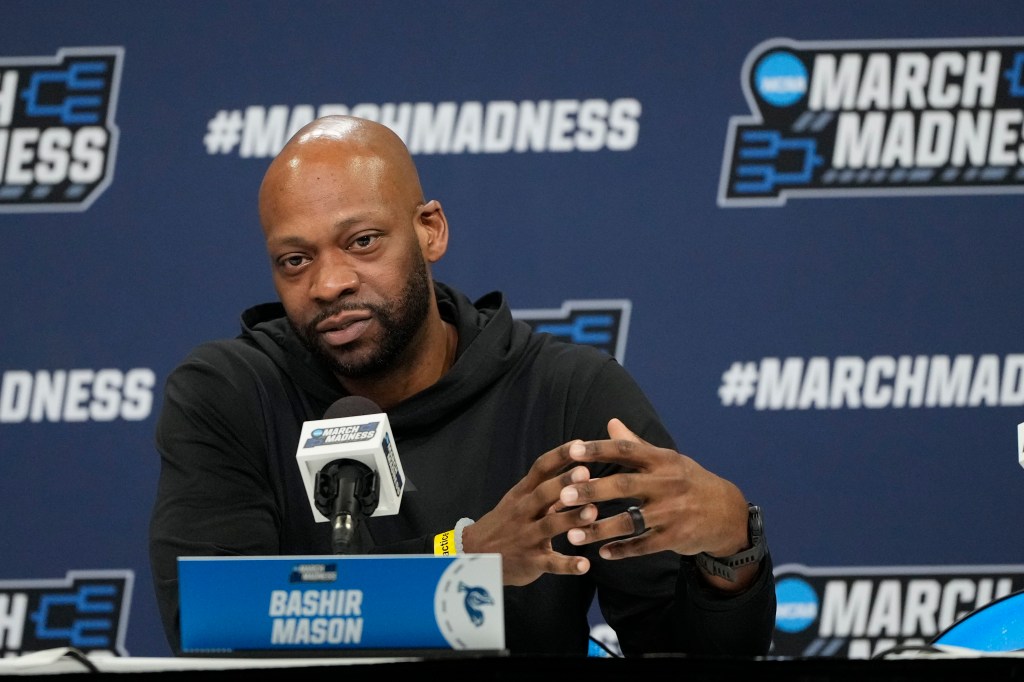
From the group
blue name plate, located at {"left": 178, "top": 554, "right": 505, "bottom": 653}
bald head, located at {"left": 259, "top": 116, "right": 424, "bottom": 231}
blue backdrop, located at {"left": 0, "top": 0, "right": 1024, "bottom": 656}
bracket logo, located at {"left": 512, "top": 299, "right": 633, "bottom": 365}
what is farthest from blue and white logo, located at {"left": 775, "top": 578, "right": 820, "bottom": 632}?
blue name plate, located at {"left": 178, "top": 554, "right": 505, "bottom": 653}

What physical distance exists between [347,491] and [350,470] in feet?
0.09

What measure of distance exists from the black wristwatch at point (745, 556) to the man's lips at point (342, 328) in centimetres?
77

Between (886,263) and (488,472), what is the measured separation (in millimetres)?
1716

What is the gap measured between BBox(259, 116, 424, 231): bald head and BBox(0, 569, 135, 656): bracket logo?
1654mm

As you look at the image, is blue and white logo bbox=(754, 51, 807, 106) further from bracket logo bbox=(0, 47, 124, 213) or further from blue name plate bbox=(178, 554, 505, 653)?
blue name plate bbox=(178, 554, 505, 653)

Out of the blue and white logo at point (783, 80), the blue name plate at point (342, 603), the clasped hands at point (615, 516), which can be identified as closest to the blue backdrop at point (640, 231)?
the blue and white logo at point (783, 80)

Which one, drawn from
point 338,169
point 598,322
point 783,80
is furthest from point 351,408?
point 783,80

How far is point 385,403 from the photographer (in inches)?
97.9

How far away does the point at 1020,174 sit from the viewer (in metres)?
3.57

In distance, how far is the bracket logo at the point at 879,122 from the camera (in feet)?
11.7

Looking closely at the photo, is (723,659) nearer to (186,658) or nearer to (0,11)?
(186,658)

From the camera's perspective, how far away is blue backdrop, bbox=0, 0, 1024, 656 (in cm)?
356

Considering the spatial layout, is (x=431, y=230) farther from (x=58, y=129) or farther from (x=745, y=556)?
(x=58, y=129)

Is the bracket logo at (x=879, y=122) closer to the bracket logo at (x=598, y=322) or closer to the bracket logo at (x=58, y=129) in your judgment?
the bracket logo at (x=598, y=322)
